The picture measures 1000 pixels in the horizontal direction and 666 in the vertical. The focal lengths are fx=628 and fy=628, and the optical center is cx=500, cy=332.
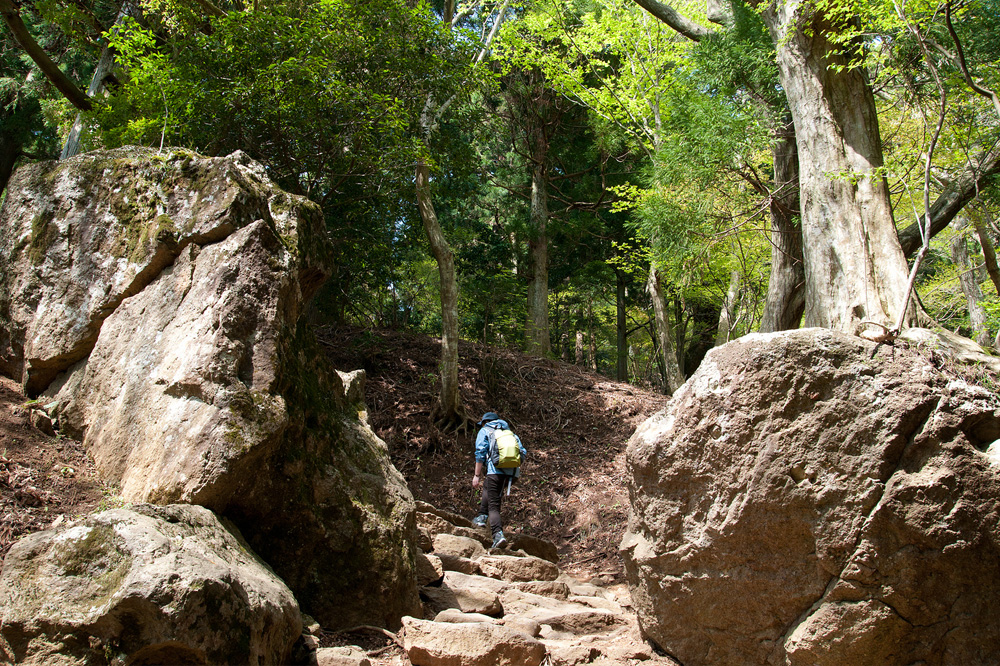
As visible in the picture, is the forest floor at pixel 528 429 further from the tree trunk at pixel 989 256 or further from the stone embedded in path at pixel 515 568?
the tree trunk at pixel 989 256

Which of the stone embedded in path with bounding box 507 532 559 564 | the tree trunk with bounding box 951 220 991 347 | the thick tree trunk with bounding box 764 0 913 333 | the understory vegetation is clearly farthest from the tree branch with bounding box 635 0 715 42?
the stone embedded in path with bounding box 507 532 559 564

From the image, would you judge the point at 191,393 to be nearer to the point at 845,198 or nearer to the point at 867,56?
the point at 845,198

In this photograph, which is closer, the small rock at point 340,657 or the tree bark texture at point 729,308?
the small rock at point 340,657

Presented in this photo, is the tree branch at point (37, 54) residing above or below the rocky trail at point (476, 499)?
above

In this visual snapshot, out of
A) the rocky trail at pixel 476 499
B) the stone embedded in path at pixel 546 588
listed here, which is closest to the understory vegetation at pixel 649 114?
the rocky trail at pixel 476 499

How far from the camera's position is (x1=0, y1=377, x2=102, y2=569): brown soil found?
3.26 m

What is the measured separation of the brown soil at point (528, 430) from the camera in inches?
344

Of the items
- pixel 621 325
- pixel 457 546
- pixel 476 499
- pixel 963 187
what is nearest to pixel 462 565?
pixel 457 546

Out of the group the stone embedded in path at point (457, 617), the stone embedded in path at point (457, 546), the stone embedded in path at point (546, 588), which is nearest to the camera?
the stone embedded in path at point (457, 617)

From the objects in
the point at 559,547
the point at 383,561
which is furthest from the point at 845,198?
the point at 383,561

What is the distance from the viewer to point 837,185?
6.70m

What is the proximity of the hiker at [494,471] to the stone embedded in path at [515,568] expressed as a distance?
679mm

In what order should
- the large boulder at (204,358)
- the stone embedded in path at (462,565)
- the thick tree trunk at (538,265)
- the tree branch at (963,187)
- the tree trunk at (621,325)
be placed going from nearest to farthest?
1. the large boulder at (204,358)
2. the stone embedded in path at (462,565)
3. the tree branch at (963,187)
4. the thick tree trunk at (538,265)
5. the tree trunk at (621,325)

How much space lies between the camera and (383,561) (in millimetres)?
4355
